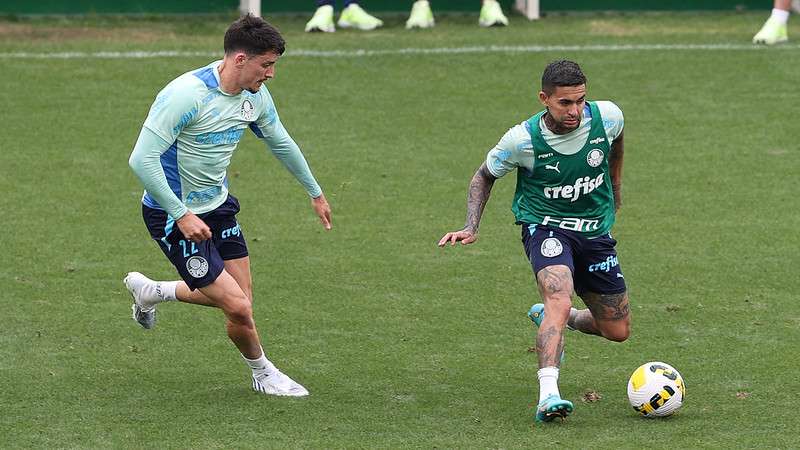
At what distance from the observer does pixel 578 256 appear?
8.13m

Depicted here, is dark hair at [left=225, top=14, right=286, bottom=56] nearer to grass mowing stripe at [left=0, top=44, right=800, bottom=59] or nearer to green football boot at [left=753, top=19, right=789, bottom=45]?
grass mowing stripe at [left=0, top=44, right=800, bottom=59]

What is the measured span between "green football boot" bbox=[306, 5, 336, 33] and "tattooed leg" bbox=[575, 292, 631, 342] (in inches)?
392

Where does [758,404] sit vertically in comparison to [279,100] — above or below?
above

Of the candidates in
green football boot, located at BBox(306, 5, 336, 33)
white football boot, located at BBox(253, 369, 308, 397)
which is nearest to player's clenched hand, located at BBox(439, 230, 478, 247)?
white football boot, located at BBox(253, 369, 308, 397)

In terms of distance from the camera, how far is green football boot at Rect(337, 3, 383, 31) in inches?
706

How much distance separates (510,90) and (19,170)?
17.7 ft

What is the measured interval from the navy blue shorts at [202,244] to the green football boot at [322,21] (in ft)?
32.0

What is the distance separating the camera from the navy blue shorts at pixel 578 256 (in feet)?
26.0

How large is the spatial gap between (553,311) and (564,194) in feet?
2.38

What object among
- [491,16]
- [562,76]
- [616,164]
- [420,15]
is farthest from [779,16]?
[562,76]

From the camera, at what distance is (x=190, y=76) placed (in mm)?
7805

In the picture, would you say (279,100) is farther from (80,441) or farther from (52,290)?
(80,441)

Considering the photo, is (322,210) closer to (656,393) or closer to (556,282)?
(556,282)

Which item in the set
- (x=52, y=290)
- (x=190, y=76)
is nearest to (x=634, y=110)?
(x=52, y=290)
